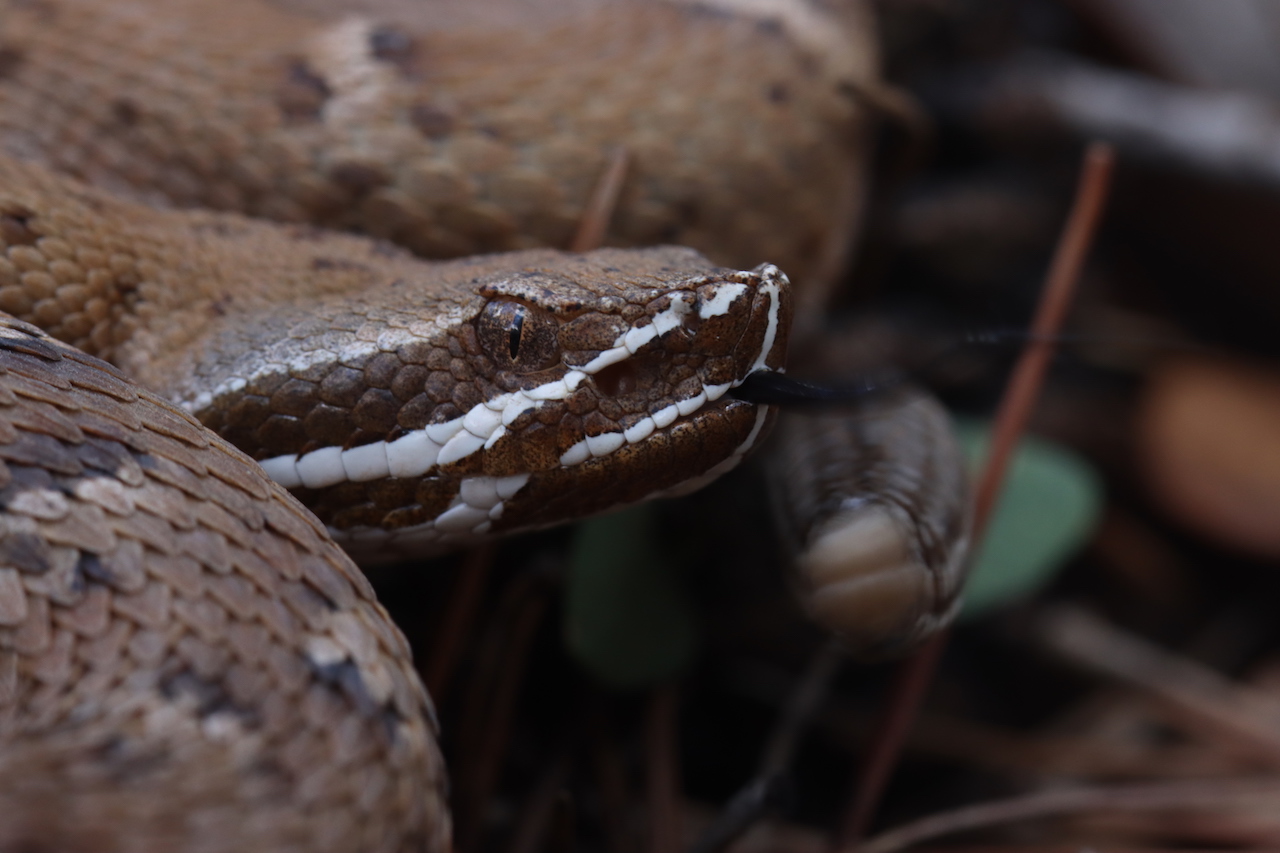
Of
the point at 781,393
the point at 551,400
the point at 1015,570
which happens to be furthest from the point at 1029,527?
the point at 551,400

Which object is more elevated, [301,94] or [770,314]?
[301,94]

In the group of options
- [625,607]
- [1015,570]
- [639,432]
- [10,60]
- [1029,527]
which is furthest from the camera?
[1029,527]

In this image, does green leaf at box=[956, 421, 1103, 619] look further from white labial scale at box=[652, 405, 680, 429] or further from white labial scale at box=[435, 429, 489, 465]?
white labial scale at box=[435, 429, 489, 465]

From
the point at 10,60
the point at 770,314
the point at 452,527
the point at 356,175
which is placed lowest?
the point at 452,527

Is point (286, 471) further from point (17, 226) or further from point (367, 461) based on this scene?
point (17, 226)

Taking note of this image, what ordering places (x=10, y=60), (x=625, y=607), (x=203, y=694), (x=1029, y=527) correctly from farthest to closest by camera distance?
(x=1029, y=527)
(x=625, y=607)
(x=10, y=60)
(x=203, y=694)

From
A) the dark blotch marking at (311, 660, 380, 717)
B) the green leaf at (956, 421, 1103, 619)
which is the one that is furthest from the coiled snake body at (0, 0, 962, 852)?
the green leaf at (956, 421, 1103, 619)

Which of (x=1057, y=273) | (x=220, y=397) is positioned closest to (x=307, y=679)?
(x=220, y=397)
